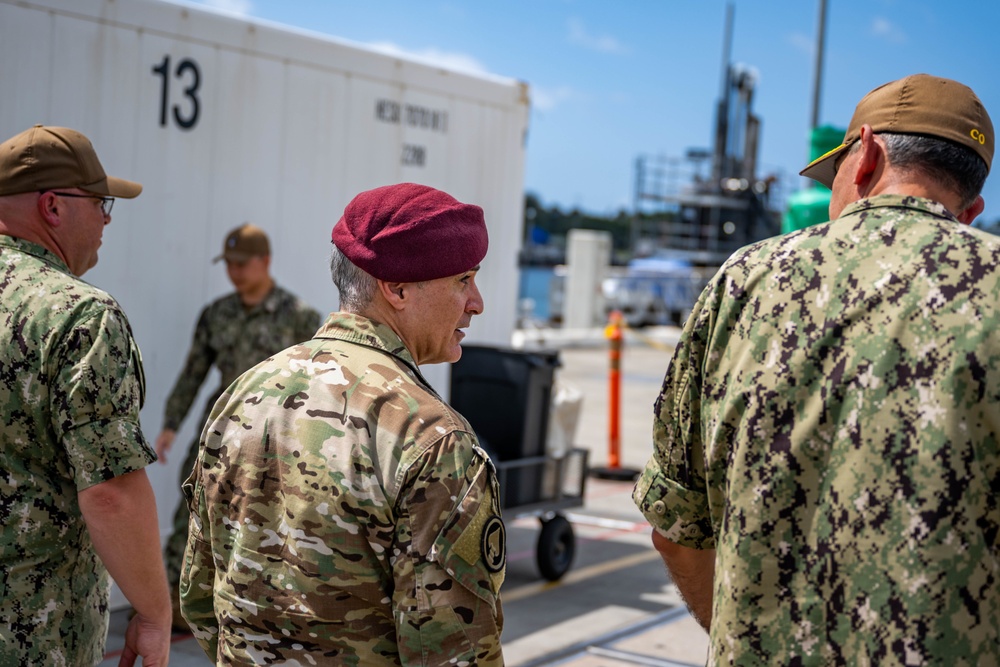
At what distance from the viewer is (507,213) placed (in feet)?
25.3

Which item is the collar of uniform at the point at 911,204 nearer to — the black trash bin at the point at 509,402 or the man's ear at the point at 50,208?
the man's ear at the point at 50,208

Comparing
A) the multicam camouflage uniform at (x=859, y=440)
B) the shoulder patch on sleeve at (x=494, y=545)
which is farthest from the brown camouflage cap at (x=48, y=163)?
the multicam camouflage uniform at (x=859, y=440)

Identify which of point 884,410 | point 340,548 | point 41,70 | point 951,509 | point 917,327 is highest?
point 41,70

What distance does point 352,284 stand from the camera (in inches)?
82.9

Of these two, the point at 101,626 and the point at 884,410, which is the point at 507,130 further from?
the point at 884,410

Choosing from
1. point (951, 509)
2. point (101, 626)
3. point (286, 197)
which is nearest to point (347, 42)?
point (286, 197)

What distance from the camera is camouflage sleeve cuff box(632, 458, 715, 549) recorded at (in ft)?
6.91

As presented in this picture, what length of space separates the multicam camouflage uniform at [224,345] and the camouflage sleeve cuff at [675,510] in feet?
11.7

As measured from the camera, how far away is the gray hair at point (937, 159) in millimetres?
1929

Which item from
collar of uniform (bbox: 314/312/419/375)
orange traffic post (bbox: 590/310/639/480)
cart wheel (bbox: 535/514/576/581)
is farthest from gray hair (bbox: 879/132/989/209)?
orange traffic post (bbox: 590/310/639/480)

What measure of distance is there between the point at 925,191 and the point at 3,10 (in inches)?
167

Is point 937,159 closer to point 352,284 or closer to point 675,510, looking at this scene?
point 675,510

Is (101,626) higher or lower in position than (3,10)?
lower

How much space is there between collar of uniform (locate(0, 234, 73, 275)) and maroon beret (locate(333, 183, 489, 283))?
0.99 m
